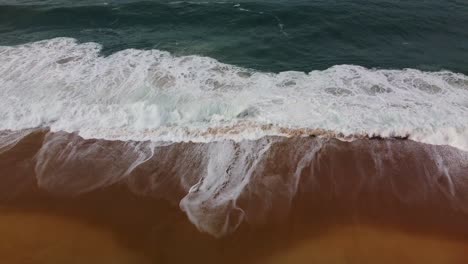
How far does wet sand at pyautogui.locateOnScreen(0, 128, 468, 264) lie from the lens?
7.69 m

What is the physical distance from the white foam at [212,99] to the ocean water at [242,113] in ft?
0.21

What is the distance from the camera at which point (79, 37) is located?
59.3 ft

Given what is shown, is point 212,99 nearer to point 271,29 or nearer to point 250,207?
point 250,207

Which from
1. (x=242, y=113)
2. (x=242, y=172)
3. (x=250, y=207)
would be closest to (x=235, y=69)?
(x=242, y=113)

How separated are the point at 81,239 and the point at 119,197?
1394 mm

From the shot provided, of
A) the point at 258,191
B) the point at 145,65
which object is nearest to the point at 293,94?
the point at 258,191

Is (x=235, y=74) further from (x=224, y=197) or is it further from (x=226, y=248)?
(x=226, y=248)

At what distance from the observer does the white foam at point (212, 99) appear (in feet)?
36.5

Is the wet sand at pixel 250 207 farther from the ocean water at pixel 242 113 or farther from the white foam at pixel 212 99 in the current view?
the white foam at pixel 212 99

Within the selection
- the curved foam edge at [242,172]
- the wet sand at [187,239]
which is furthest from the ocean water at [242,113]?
the wet sand at [187,239]

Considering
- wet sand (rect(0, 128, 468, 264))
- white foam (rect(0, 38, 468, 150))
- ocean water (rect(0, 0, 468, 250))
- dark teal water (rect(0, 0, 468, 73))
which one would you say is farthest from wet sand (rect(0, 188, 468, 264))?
dark teal water (rect(0, 0, 468, 73))

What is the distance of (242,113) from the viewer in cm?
1186

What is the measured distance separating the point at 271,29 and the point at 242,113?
8.63m

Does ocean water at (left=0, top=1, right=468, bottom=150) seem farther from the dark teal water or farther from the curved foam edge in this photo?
the curved foam edge
